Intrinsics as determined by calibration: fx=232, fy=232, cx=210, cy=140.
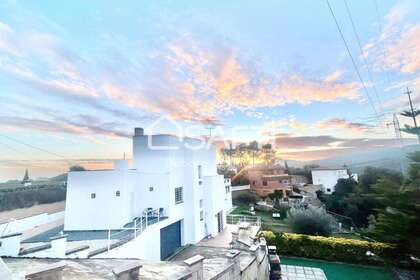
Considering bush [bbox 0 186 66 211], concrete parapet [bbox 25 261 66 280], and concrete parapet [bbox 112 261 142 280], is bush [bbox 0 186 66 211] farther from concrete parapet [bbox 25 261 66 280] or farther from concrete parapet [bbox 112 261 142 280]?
concrete parapet [bbox 112 261 142 280]

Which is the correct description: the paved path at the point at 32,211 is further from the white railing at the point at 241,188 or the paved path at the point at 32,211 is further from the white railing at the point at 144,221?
the white railing at the point at 241,188

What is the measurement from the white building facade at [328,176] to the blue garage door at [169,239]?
2860 cm

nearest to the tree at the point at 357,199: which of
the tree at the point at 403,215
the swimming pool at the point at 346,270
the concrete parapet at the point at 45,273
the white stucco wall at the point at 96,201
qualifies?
the tree at the point at 403,215

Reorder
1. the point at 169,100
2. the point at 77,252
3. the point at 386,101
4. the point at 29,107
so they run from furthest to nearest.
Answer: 1. the point at 386,101
2. the point at 169,100
3. the point at 29,107
4. the point at 77,252

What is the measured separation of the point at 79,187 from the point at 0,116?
505 centimetres

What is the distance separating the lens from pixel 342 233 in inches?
784

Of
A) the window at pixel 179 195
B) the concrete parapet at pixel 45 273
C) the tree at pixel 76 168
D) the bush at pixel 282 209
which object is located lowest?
the bush at pixel 282 209

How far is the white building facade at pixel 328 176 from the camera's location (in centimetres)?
3612

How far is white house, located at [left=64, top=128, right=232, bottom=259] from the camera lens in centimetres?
1189

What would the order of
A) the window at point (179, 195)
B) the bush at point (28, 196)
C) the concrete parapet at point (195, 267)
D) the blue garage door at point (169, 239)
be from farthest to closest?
the window at point (179, 195)
the blue garage door at point (169, 239)
the bush at point (28, 196)
the concrete parapet at point (195, 267)

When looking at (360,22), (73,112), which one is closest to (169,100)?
(73,112)

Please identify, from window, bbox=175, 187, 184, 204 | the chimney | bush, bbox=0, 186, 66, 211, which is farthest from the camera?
the chimney

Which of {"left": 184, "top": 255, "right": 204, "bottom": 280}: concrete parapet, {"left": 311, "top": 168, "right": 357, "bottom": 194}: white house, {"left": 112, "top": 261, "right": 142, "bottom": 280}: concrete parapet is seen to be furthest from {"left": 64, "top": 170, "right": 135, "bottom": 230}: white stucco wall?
{"left": 311, "top": 168, "right": 357, "bottom": 194}: white house

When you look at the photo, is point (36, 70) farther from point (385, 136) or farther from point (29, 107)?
point (385, 136)
